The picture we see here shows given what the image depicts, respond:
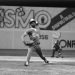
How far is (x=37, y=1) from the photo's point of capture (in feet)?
66.4

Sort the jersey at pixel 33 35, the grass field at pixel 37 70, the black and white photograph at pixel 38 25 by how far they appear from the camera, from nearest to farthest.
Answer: the grass field at pixel 37 70 → the jersey at pixel 33 35 → the black and white photograph at pixel 38 25

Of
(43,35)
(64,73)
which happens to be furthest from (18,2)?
(64,73)

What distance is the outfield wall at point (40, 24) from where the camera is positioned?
1984 centimetres

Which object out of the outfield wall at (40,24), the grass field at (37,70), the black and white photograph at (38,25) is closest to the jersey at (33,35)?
the grass field at (37,70)

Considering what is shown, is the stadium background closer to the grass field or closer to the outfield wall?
the outfield wall

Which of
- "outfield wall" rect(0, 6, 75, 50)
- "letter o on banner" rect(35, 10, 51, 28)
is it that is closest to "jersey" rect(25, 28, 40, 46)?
"outfield wall" rect(0, 6, 75, 50)

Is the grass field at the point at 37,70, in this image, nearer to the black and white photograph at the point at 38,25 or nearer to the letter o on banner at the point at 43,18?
the black and white photograph at the point at 38,25

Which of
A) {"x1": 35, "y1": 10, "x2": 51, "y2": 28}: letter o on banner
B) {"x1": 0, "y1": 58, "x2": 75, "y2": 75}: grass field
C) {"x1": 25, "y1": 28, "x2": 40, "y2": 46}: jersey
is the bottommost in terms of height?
{"x1": 0, "y1": 58, "x2": 75, "y2": 75}: grass field

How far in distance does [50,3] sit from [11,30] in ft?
9.97

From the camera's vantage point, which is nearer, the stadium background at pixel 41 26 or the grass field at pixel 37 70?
the grass field at pixel 37 70

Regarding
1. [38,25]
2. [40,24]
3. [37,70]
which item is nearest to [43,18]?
[40,24]

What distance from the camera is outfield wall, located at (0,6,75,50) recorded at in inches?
781

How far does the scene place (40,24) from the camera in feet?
65.8

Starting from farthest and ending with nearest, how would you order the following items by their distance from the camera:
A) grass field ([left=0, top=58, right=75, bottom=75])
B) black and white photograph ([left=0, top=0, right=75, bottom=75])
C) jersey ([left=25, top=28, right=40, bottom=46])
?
black and white photograph ([left=0, top=0, right=75, bottom=75]), jersey ([left=25, top=28, right=40, bottom=46]), grass field ([left=0, top=58, right=75, bottom=75])
